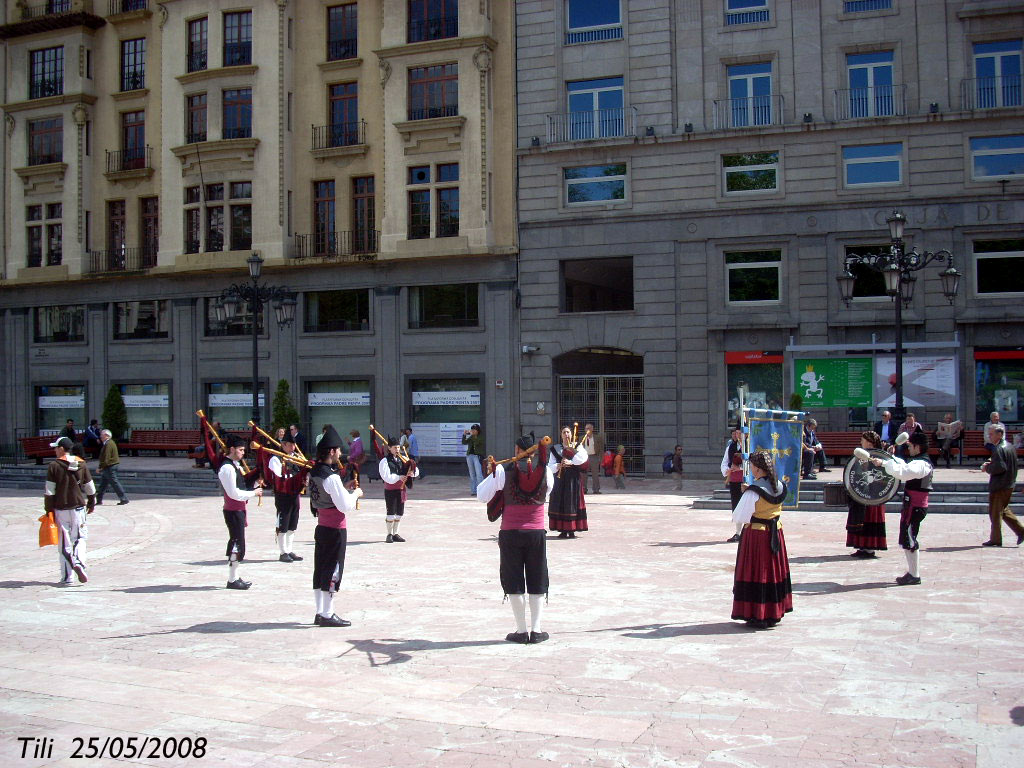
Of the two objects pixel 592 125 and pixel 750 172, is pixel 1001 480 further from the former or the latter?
pixel 592 125

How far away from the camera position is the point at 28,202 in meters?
39.0

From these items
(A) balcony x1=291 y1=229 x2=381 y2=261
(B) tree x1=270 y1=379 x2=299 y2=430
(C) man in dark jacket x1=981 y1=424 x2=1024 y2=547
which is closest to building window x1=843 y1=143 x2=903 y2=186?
(A) balcony x1=291 y1=229 x2=381 y2=261

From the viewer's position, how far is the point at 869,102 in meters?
28.7

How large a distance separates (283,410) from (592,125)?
1333cm

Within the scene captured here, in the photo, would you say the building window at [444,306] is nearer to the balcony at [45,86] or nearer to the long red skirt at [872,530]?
the balcony at [45,86]

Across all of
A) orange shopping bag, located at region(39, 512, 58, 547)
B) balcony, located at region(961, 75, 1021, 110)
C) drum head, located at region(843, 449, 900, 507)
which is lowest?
orange shopping bag, located at region(39, 512, 58, 547)

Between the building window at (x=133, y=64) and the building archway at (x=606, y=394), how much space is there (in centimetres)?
1943

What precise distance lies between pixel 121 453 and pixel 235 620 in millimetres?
28694

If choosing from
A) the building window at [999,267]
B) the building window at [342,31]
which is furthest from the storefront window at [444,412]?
the building window at [999,267]

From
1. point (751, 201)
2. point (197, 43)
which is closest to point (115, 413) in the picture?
point (197, 43)

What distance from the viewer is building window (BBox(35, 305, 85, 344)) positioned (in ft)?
126

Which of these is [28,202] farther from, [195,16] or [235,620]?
[235,620]

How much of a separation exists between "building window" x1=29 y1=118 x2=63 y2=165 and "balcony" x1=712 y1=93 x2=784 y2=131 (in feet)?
80.9

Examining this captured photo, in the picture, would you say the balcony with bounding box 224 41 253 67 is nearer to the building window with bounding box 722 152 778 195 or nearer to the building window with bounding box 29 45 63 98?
the building window with bounding box 29 45 63 98
